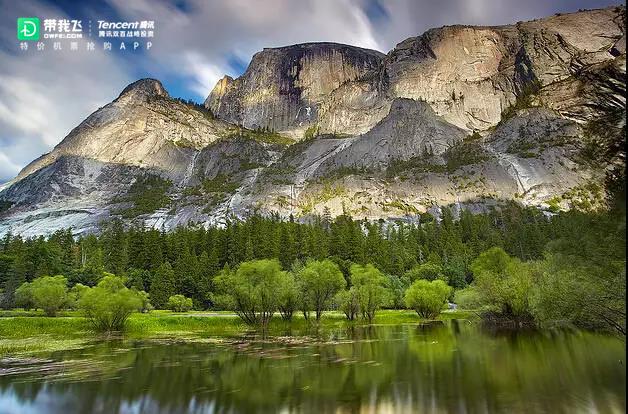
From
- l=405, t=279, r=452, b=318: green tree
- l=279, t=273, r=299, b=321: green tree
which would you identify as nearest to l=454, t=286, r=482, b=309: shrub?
l=405, t=279, r=452, b=318: green tree

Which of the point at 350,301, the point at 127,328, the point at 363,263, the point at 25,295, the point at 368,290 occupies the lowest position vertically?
the point at 127,328

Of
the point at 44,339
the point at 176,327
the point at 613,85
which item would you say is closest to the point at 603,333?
the point at 613,85

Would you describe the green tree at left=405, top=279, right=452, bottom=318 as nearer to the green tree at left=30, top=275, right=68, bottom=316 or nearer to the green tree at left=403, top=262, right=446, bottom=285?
the green tree at left=403, top=262, right=446, bottom=285

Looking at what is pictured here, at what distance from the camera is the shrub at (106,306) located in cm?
4725

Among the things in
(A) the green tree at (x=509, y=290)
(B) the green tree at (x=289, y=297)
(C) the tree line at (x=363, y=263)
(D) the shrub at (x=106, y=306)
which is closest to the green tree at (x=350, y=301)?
(C) the tree line at (x=363, y=263)

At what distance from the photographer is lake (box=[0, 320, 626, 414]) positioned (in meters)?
17.4

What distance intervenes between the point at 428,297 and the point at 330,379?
2020 inches

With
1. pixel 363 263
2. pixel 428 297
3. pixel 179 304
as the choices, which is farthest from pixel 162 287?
pixel 428 297

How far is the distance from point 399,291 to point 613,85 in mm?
83127

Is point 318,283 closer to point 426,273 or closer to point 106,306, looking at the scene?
point 106,306

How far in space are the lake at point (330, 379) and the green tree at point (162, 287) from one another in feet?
173

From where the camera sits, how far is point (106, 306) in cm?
4719

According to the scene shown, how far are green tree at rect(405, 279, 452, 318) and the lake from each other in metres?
34.4

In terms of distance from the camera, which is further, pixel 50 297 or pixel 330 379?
pixel 50 297
